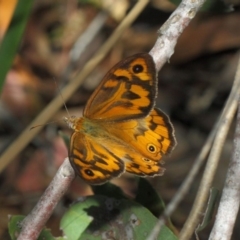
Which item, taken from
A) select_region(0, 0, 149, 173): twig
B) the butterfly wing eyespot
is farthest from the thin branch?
select_region(0, 0, 149, 173): twig

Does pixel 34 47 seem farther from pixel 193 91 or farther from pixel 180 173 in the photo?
pixel 180 173

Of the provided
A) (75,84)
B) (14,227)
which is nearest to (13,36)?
(75,84)

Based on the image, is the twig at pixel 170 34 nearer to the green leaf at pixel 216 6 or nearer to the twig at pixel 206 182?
the twig at pixel 206 182

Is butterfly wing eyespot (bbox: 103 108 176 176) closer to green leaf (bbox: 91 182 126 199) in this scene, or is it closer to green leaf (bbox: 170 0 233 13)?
green leaf (bbox: 91 182 126 199)

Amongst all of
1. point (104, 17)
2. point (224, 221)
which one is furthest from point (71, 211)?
point (104, 17)

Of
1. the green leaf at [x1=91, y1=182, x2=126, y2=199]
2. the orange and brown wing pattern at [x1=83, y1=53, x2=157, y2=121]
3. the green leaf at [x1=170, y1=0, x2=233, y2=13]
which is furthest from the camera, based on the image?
the green leaf at [x1=170, y1=0, x2=233, y2=13]

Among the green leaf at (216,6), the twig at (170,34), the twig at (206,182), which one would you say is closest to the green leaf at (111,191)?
the twig at (206,182)

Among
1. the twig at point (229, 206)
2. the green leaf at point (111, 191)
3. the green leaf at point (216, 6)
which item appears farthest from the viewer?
the green leaf at point (216, 6)

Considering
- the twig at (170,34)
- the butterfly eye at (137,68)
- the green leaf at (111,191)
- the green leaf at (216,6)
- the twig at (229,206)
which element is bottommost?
the green leaf at (111,191)
